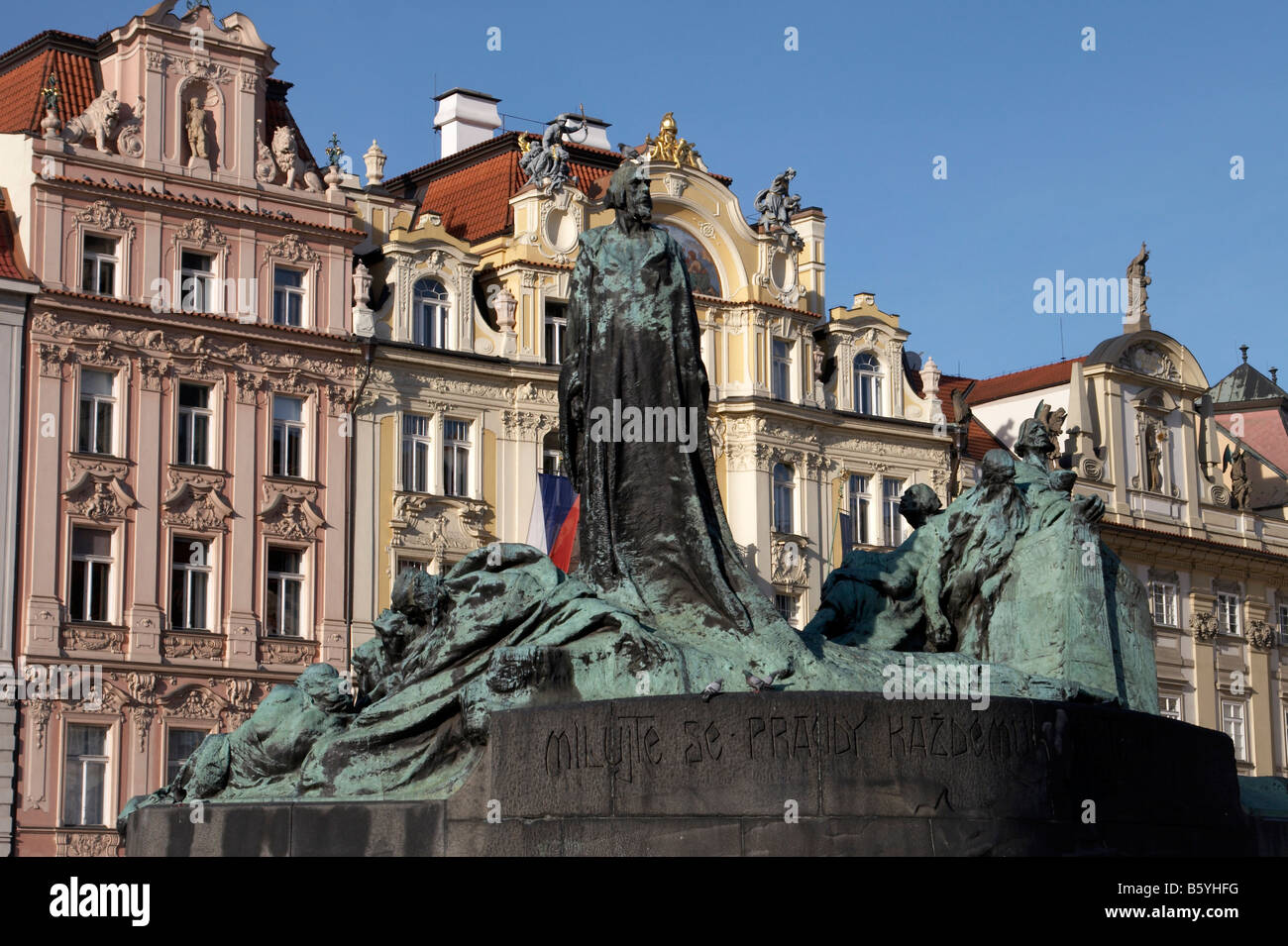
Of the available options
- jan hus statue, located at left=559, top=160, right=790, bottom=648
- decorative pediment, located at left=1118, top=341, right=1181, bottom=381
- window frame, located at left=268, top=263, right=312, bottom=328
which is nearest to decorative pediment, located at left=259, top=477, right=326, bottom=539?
window frame, located at left=268, top=263, right=312, bottom=328

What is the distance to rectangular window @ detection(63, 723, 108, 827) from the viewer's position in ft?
116

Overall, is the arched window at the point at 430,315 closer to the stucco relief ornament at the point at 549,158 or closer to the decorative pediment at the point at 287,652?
the stucco relief ornament at the point at 549,158

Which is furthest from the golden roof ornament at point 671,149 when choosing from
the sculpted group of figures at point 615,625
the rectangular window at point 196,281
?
the sculpted group of figures at point 615,625

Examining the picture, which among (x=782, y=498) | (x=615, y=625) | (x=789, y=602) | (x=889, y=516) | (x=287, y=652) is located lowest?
(x=615, y=625)

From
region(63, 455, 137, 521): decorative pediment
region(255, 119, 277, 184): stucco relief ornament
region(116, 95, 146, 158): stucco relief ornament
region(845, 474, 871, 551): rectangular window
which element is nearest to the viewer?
region(63, 455, 137, 521): decorative pediment

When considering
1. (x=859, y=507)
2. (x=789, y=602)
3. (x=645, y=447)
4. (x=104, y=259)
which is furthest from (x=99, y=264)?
(x=645, y=447)

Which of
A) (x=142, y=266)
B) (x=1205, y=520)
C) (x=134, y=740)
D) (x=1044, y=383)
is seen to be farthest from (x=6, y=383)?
(x=1205, y=520)

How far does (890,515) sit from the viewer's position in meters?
46.3

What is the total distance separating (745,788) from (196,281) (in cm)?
2846

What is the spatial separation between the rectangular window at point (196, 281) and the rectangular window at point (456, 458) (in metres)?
Answer: 4.68

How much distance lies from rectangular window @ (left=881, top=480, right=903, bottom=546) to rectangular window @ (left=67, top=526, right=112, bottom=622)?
50.5ft

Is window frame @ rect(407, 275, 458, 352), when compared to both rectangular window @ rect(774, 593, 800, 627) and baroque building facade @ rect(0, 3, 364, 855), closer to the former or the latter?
baroque building facade @ rect(0, 3, 364, 855)

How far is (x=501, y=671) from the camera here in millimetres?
12086

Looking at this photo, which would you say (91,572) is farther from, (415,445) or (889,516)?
(889,516)
